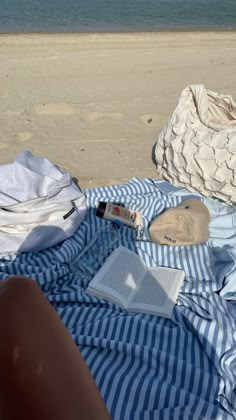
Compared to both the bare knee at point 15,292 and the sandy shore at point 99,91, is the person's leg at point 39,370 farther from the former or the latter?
the sandy shore at point 99,91

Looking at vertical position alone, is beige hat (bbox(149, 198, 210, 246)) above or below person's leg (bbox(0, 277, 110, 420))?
below

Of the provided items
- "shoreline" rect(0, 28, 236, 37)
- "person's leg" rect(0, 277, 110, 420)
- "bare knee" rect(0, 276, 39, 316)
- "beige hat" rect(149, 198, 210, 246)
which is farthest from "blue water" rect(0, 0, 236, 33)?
"person's leg" rect(0, 277, 110, 420)

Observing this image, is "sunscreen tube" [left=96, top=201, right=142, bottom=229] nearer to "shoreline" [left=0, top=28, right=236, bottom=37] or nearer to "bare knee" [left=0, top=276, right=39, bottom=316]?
"bare knee" [left=0, top=276, right=39, bottom=316]

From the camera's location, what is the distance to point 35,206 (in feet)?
8.06

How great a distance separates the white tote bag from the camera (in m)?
2.90

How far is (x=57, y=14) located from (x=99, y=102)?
588 centimetres

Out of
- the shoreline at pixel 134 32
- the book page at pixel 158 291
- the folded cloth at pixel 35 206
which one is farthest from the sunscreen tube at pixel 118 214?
the shoreline at pixel 134 32

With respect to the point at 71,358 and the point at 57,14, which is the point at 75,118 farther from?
the point at 57,14

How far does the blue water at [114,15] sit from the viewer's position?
29.6ft

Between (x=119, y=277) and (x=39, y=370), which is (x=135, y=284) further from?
(x=39, y=370)

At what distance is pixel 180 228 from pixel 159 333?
691mm

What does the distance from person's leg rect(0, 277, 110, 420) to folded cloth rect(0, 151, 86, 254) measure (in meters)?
1.24

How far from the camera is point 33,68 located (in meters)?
5.79

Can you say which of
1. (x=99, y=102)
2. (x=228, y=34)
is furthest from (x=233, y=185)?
(x=228, y=34)
